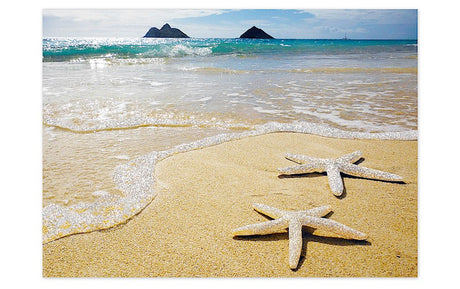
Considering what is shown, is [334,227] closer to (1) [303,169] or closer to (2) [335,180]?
(2) [335,180]

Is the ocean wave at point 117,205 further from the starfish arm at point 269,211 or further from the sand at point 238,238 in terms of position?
the starfish arm at point 269,211

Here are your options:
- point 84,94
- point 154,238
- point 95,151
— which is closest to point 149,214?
point 154,238

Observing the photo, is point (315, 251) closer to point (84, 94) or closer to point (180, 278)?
point (180, 278)

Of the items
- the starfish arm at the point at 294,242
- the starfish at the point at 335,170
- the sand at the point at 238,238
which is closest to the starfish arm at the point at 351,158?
the starfish at the point at 335,170

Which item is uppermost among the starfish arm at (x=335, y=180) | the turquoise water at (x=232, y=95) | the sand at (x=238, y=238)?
the turquoise water at (x=232, y=95)

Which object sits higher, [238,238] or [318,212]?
[318,212]

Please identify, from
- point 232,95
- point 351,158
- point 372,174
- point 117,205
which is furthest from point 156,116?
point 372,174
